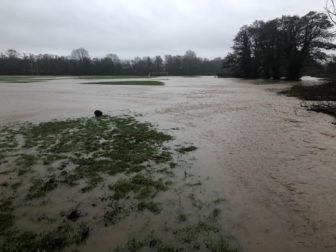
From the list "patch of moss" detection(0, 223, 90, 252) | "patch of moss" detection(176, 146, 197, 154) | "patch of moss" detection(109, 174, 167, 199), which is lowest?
"patch of moss" detection(0, 223, 90, 252)

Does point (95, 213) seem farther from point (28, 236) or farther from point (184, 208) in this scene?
point (184, 208)

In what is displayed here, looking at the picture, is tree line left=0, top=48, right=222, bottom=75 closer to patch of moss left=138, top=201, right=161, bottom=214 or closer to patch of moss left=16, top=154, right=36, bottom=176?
patch of moss left=16, top=154, right=36, bottom=176

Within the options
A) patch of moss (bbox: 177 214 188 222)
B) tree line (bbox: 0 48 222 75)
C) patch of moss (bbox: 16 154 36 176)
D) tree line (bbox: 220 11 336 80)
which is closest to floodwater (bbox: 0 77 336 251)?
patch of moss (bbox: 177 214 188 222)

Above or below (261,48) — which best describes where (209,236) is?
below

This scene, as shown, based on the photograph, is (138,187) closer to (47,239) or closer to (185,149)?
(47,239)

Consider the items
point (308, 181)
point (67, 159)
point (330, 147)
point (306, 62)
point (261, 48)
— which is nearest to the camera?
point (308, 181)

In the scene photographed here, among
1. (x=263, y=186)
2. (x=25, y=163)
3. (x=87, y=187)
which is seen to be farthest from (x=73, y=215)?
(x=263, y=186)

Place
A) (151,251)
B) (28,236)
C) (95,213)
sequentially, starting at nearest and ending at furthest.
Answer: (151,251) < (28,236) < (95,213)

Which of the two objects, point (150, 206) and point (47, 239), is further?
point (150, 206)

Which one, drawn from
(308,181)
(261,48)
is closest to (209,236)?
(308,181)

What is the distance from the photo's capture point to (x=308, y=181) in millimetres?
4398

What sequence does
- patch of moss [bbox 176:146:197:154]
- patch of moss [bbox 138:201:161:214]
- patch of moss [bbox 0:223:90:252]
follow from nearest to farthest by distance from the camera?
patch of moss [bbox 0:223:90:252]
patch of moss [bbox 138:201:161:214]
patch of moss [bbox 176:146:197:154]

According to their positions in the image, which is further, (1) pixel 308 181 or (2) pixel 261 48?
(2) pixel 261 48

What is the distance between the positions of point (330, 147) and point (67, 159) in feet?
23.8
